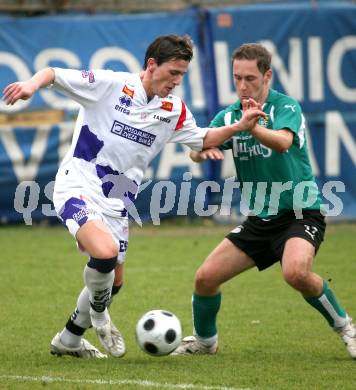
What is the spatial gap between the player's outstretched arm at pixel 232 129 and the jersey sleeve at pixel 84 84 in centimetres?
78

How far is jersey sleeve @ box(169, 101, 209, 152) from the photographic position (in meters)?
6.75

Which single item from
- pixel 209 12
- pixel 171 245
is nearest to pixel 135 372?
pixel 171 245

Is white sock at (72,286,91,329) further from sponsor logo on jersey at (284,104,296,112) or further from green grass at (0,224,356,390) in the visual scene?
sponsor logo on jersey at (284,104,296,112)

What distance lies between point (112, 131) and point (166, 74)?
1.74 feet

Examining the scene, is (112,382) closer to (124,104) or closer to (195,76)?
(124,104)

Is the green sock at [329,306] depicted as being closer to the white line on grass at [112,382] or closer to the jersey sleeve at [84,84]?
the white line on grass at [112,382]

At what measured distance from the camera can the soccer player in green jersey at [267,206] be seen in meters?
6.55

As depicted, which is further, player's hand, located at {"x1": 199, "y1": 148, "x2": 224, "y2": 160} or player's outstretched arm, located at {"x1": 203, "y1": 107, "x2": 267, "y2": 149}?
player's hand, located at {"x1": 199, "y1": 148, "x2": 224, "y2": 160}

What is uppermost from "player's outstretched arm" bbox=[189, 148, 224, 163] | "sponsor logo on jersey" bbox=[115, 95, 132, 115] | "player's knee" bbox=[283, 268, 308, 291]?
"sponsor logo on jersey" bbox=[115, 95, 132, 115]

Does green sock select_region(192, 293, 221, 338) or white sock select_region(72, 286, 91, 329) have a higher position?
white sock select_region(72, 286, 91, 329)

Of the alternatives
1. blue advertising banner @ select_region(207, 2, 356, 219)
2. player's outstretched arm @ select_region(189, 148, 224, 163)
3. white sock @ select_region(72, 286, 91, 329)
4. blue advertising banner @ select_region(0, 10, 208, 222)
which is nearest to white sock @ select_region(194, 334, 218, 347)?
white sock @ select_region(72, 286, 91, 329)

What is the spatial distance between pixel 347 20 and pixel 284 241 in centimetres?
875

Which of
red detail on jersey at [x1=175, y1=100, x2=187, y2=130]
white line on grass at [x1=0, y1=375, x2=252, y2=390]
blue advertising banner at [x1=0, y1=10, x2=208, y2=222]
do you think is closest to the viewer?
white line on grass at [x1=0, y1=375, x2=252, y2=390]

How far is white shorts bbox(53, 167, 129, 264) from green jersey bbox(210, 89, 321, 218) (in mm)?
961
